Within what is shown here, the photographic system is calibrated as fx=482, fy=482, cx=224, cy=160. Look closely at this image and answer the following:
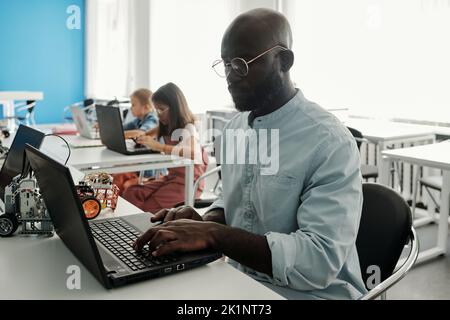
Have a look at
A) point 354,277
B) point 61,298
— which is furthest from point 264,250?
point 61,298

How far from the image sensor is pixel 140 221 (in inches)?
53.3

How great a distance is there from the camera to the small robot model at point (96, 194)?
4.67 feet

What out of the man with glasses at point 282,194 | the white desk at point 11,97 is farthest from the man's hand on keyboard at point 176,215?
the white desk at point 11,97

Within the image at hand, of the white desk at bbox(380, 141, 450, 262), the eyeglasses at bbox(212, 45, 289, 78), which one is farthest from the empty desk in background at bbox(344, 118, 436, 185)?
the eyeglasses at bbox(212, 45, 289, 78)

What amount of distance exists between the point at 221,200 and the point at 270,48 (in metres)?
0.51

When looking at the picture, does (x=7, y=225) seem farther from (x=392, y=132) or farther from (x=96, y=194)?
(x=392, y=132)

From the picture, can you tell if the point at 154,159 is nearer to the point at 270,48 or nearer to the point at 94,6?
the point at 270,48

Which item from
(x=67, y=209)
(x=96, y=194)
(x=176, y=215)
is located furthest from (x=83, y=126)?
(x=67, y=209)

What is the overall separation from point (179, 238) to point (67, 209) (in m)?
0.24

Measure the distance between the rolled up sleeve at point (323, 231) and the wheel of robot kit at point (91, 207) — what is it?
586 mm

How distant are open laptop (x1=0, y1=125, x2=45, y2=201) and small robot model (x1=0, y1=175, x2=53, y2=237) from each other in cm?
18

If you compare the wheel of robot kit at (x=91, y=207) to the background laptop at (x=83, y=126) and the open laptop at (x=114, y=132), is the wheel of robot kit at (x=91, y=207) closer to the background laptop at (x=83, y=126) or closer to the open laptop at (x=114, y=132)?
the open laptop at (x=114, y=132)

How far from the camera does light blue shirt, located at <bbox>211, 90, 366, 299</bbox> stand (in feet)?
3.51

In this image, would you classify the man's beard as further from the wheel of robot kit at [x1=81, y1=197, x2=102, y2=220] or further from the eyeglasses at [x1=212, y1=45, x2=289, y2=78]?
the wheel of robot kit at [x1=81, y1=197, x2=102, y2=220]
